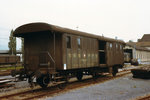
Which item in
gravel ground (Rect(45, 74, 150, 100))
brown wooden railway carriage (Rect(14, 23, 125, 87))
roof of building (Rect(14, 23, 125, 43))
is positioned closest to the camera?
gravel ground (Rect(45, 74, 150, 100))

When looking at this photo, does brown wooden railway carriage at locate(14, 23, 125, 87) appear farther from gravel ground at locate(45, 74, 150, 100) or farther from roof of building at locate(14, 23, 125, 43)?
gravel ground at locate(45, 74, 150, 100)

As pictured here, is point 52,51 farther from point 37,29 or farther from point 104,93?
point 104,93

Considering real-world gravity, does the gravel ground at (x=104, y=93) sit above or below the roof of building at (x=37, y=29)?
below

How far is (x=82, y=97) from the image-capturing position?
788 cm

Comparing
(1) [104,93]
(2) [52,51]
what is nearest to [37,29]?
(2) [52,51]

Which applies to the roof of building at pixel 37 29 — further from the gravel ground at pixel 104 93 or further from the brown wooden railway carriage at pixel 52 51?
the gravel ground at pixel 104 93

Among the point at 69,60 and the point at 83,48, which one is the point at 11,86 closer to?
the point at 69,60

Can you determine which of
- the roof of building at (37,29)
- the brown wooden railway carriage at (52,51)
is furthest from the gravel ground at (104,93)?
the roof of building at (37,29)

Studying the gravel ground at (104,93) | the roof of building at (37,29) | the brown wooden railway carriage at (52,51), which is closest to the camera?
the gravel ground at (104,93)

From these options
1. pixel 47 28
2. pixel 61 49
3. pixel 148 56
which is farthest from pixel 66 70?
pixel 148 56

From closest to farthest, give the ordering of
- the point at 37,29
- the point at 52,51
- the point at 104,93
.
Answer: the point at 104,93 → the point at 37,29 → the point at 52,51

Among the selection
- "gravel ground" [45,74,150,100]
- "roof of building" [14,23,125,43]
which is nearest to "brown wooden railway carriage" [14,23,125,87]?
"roof of building" [14,23,125,43]

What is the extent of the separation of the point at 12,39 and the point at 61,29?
51511 millimetres

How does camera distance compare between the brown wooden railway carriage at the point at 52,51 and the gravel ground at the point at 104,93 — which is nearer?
the gravel ground at the point at 104,93
